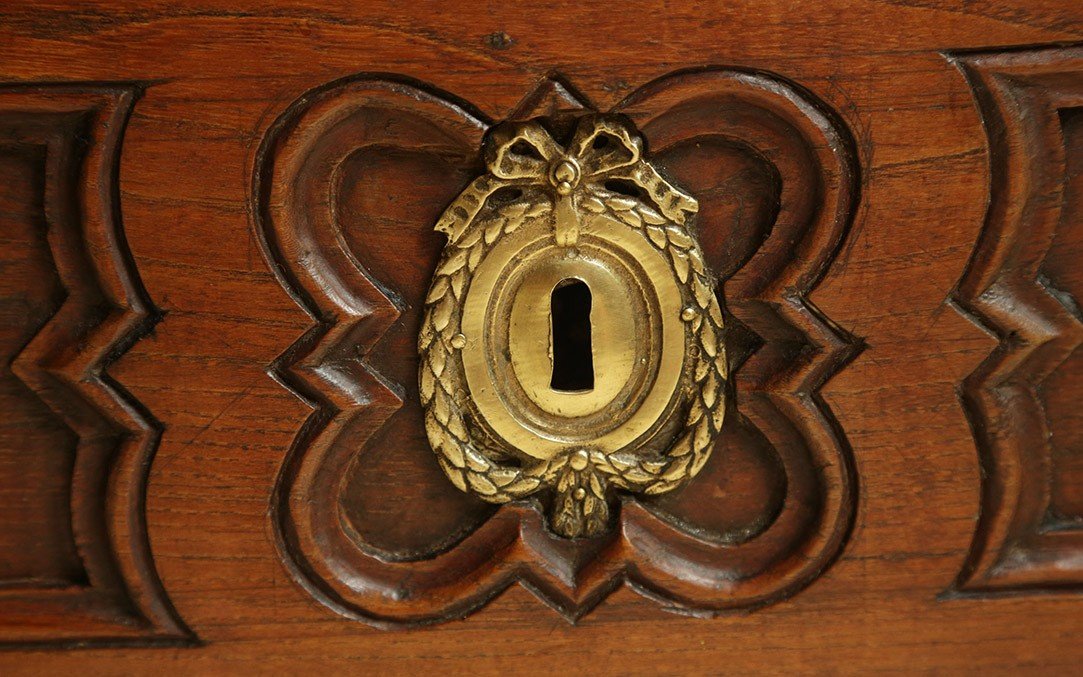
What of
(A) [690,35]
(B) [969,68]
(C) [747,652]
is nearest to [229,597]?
(C) [747,652]

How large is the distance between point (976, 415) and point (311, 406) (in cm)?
42

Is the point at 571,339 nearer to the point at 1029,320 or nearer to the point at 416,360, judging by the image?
the point at 416,360

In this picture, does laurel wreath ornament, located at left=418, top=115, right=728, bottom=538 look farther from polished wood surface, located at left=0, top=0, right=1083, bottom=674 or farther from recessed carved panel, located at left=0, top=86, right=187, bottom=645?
recessed carved panel, located at left=0, top=86, right=187, bottom=645

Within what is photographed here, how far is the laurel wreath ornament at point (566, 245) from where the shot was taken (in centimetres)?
68

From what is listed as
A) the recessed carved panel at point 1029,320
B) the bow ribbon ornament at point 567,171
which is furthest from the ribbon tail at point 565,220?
the recessed carved panel at point 1029,320

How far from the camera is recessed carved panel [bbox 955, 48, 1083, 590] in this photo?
684 mm

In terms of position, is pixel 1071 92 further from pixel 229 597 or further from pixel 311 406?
pixel 229 597

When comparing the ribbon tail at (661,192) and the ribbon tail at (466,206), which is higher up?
the ribbon tail at (661,192)

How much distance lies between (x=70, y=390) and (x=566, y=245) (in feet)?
1.04

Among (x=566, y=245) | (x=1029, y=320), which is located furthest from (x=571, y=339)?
(x=1029, y=320)

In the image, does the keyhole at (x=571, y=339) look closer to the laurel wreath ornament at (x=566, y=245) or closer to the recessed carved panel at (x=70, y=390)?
the laurel wreath ornament at (x=566, y=245)

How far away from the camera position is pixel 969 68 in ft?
2.21

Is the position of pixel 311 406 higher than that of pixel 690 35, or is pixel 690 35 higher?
pixel 690 35

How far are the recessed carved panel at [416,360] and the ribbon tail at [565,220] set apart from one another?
5 cm
